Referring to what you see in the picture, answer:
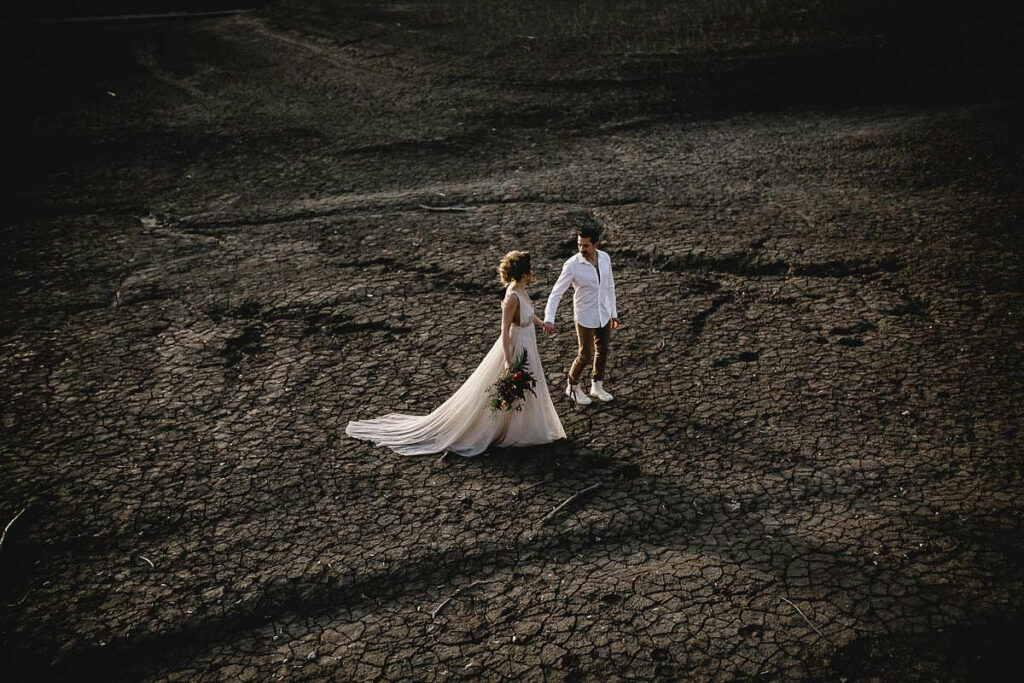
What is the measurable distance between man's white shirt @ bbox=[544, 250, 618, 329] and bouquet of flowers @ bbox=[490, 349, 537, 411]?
59 cm

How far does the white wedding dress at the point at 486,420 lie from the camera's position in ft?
20.4

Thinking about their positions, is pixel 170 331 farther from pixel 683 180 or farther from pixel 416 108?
pixel 416 108

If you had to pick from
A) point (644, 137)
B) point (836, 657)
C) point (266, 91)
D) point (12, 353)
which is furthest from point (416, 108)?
point (836, 657)

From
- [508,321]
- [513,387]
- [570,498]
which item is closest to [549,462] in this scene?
[570,498]

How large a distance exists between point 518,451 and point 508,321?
0.96 meters

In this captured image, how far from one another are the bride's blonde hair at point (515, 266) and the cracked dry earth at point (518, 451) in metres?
1.24

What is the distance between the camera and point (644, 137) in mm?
12461

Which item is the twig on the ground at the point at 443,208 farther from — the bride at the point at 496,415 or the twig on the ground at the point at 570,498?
the twig on the ground at the point at 570,498

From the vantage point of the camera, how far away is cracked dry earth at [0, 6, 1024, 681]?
4645 mm

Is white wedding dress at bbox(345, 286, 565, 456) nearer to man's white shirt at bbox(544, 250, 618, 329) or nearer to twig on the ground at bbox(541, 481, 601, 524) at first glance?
man's white shirt at bbox(544, 250, 618, 329)

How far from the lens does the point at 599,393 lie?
673 centimetres

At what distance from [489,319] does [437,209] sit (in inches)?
109

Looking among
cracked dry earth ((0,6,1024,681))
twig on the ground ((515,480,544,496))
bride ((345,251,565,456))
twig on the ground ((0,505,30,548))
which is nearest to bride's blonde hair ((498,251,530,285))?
bride ((345,251,565,456))

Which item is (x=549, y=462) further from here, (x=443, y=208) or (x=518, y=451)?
(x=443, y=208)
